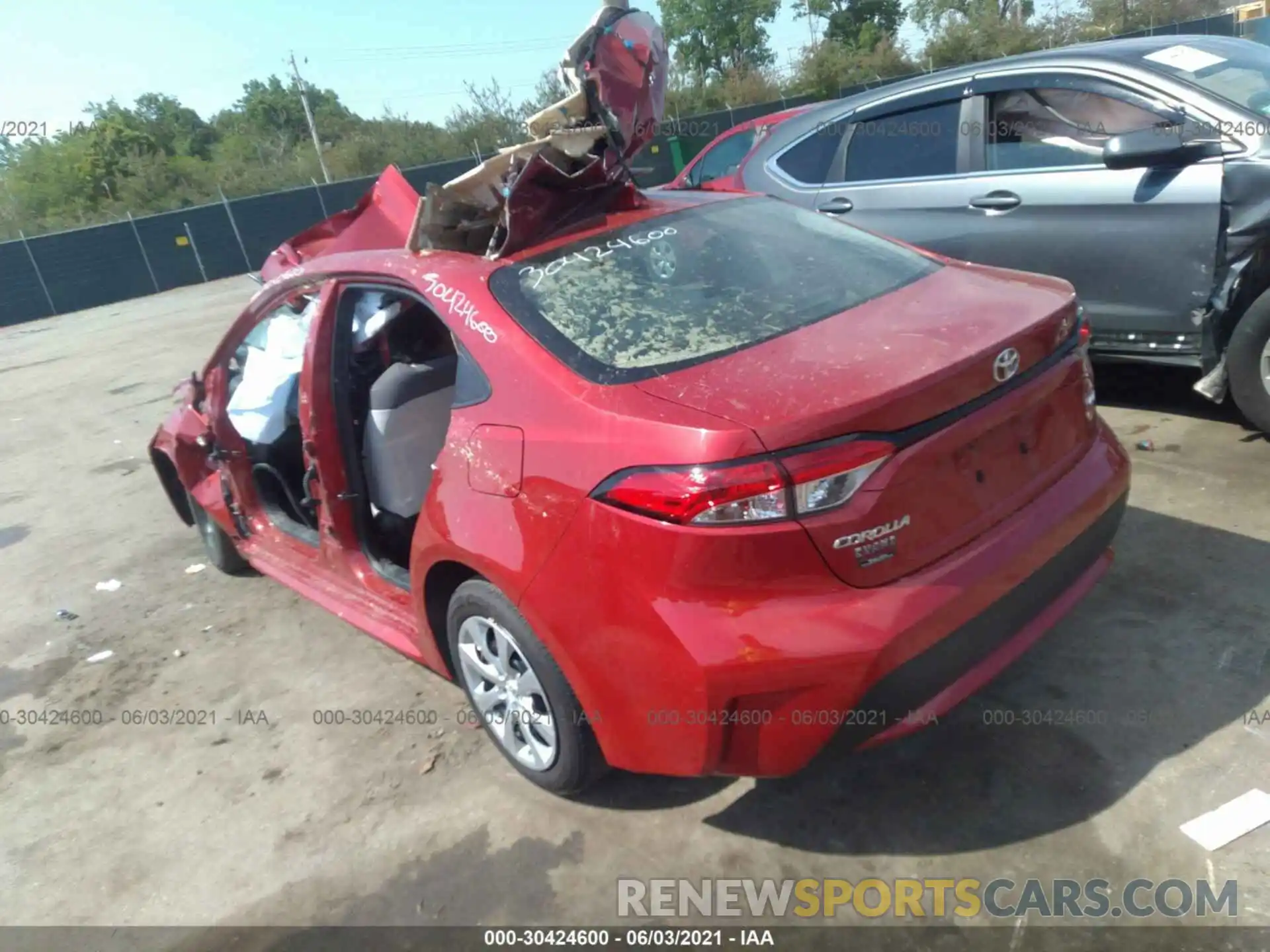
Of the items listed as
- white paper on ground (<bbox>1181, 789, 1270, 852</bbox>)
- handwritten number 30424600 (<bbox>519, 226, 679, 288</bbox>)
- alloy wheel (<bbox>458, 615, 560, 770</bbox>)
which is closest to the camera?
white paper on ground (<bbox>1181, 789, 1270, 852</bbox>)

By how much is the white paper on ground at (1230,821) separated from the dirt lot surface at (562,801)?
0.09 ft

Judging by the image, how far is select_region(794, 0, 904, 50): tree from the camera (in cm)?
5788

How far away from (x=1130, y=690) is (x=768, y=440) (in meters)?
1.62

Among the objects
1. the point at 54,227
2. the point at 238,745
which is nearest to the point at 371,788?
the point at 238,745

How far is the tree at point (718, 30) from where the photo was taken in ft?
205

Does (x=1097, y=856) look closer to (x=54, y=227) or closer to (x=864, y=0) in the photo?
(x=54, y=227)

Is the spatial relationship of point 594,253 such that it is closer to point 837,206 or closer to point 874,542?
point 874,542

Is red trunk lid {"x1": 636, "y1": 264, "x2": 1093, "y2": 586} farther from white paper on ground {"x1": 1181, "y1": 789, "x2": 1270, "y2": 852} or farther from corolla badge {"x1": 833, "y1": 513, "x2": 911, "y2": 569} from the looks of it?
white paper on ground {"x1": 1181, "y1": 789, "x2": 1270, "y2": 852}

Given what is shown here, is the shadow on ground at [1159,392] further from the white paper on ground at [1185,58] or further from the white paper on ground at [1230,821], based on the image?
the white paper on ground at [1230,821]

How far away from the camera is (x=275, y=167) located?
147ft

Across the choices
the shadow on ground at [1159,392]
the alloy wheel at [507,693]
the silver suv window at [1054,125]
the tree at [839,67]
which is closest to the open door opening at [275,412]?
the alloy wheel at [507,693]

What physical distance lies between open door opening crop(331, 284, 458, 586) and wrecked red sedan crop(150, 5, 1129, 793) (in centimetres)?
1

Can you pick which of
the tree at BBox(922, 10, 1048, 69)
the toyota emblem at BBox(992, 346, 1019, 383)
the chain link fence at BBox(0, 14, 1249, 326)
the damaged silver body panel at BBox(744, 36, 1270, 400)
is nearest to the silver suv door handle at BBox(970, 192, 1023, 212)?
the damaged silver body panel at BBox(744, 36, 1270, 400)

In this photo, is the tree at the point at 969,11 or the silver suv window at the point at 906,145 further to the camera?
the tree at the point at 969,11
